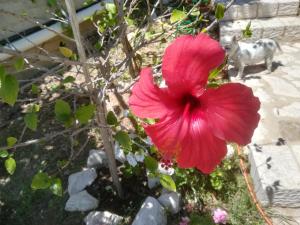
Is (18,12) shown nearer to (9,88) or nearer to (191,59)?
(9,88)

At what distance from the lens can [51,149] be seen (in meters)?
3.74

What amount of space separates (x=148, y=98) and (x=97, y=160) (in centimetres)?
231

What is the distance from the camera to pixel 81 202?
305 centimetres

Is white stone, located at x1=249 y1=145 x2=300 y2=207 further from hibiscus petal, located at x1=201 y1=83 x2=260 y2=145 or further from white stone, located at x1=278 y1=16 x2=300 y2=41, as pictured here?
white stone, located at x1=278 y1=16 x2=300 y2=41

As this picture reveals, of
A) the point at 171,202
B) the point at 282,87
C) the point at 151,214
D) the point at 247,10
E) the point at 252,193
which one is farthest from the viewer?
the point at 247,10

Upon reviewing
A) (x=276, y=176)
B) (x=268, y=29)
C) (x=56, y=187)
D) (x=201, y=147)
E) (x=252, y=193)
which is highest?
(x=201, y=147)

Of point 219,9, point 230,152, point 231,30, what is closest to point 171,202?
point 230,152

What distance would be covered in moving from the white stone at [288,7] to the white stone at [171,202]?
369 cm

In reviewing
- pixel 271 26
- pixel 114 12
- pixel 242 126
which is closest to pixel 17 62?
pixel 242 126

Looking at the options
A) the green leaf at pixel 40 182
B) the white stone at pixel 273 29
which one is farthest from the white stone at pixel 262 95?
the green leaf at pixel 40 182

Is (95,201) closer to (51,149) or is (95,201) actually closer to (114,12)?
(51,149)

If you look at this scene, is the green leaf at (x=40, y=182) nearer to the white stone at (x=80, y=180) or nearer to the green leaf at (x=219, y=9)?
the green leaf at (x=219, y=9)

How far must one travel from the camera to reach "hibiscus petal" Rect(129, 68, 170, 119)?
3.74 ft

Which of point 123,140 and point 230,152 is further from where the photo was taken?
point 230,152
